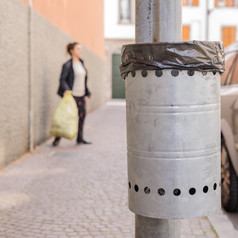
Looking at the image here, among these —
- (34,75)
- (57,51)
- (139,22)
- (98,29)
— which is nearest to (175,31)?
(139,22)

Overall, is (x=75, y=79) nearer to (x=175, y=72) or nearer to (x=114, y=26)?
(x=175, y=72)

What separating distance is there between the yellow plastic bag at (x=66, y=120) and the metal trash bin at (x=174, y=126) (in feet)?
22.0

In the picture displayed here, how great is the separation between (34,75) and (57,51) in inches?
102

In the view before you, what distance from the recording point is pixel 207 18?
3197cm

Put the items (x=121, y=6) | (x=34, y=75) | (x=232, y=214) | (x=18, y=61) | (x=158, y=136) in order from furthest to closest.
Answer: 1. (x=121, y=6)
2. (x=34, y=75)
3. (x=18, y=61)
4. (x=232, y=214)
5. (x=158, y=136)

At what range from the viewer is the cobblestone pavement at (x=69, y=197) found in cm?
454

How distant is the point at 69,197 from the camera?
5.68 m

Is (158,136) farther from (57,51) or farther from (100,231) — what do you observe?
(57,51)

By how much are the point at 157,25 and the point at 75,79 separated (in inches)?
276

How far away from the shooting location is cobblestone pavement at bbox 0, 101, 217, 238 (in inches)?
179

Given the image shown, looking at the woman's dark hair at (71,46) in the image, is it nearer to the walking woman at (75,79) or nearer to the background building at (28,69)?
the walking woman at (75,79)

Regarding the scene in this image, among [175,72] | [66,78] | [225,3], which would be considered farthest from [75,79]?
[225,3]

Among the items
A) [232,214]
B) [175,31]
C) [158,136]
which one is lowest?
[232,214]

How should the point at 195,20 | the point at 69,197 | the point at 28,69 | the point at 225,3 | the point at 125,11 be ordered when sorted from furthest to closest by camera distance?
the point at 225,3 → the point at 195,20 → the point at 125,11 → the point at 28,69 → the point at 69,197
